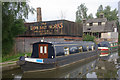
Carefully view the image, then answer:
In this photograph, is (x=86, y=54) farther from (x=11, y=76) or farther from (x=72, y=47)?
(x=11, y=76)

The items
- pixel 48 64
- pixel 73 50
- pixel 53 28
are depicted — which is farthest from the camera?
pixel 53 28

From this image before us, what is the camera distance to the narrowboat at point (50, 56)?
12023mm

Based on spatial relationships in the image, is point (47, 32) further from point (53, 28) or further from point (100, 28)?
point (100, 28)

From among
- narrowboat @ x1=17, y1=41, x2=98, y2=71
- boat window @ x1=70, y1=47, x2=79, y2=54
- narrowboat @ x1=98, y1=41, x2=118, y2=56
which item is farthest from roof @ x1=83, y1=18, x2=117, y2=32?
boat window @ x1=70, y1=47, x2=79, y2=54

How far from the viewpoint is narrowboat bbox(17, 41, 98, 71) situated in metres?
12.0

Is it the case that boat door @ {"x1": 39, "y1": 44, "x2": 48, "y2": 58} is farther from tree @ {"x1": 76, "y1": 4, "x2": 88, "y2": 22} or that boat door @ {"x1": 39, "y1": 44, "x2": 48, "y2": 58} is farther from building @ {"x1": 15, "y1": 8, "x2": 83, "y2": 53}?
tree @ {"x1": 76, "y1": 4, "x2": 88, "y2": 22}

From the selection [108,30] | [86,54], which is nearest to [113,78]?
[86,54]

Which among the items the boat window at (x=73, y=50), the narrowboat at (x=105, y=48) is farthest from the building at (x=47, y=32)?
the narrowboat at (x=105, y=48)

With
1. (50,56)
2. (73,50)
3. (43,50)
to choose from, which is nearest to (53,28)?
(73,50)

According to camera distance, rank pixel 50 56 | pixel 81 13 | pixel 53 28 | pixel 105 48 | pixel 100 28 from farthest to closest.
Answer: pixel 81 13
pixel 100 28
pixel 105 48
pixel 53 28
pixel 50 56

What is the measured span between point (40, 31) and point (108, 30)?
26538 millimetres

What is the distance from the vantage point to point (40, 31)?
2309 centimetres

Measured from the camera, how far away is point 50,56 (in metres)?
12.9

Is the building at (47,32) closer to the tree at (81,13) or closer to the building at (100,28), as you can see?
the building at (100,28)
